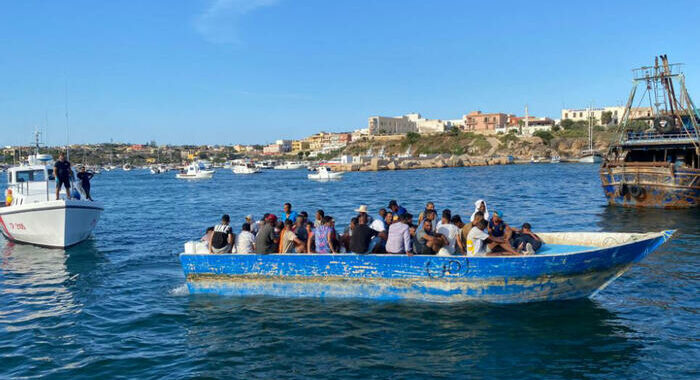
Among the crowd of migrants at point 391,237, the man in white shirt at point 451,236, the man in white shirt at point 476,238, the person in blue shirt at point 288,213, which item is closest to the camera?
the man in white shirt at point 476,238

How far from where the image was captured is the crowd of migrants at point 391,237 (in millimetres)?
11227

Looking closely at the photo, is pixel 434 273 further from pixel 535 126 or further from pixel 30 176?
pixel 535 126

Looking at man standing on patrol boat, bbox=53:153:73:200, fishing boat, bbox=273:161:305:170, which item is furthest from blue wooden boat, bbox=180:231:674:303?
fishing boat, bbox=273:161:305:170

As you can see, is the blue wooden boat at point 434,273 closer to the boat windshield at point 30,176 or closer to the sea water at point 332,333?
the sea water at point 332,333

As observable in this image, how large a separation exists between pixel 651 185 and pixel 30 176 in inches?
1191

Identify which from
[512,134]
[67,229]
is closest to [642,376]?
[67,229]

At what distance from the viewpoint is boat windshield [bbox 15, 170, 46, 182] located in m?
21.5

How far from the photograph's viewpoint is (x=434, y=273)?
11078 millimetres

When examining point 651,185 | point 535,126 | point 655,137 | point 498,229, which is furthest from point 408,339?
point 535,126

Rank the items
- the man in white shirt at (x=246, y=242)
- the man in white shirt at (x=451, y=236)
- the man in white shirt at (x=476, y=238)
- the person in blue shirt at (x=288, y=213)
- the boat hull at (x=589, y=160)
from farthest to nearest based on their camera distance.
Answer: the boat hull at (x=589, y=160), the person in blue shirt at (x=288, y=213), the man in white shirt at (x=246, y=242), the man in white shirt at (x=451, y=236), the man in white shirt at (x=476, y=238)

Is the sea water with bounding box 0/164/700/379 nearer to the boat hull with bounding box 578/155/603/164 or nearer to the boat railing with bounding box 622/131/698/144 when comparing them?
the boat railing with bounding box 622/131/698/144

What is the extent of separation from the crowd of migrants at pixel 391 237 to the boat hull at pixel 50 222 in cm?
938

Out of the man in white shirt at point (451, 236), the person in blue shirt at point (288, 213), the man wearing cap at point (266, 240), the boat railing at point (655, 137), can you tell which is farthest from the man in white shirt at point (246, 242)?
the boat railing at point (655, 137)

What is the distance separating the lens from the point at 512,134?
156000 mm
